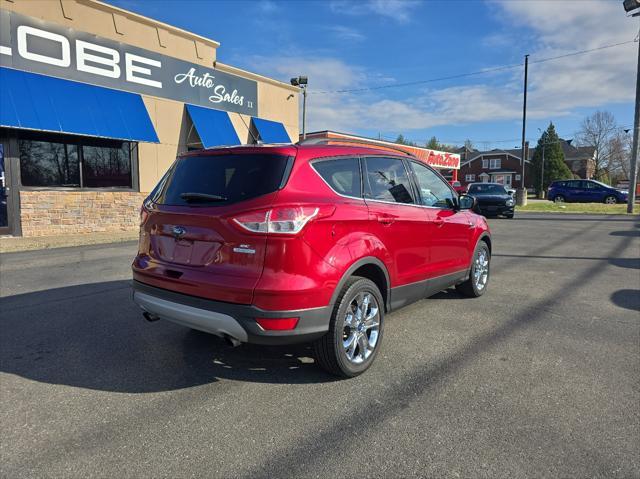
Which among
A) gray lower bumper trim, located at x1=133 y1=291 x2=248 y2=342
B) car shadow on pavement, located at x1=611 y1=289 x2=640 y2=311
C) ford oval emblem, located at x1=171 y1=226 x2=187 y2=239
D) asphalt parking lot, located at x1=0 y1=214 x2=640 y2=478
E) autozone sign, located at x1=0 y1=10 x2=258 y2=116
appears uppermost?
autozone sign, located at x1=0 y1=10 x2=258 y2=116

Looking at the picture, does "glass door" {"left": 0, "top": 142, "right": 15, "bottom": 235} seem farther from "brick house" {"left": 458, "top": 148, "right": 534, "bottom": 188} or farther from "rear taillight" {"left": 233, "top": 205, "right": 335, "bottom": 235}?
Answer: "brick house" {"left": 458, "top": 148, "right": 534, "bottom": 188}

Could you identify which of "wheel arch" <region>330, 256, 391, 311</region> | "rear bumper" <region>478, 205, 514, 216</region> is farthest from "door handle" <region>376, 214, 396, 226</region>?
"rear bumper" <region>478, 205, 514, 216</region>

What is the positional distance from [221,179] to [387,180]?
1.60m

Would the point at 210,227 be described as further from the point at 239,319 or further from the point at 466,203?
the point at 466,203

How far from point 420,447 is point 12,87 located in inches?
498

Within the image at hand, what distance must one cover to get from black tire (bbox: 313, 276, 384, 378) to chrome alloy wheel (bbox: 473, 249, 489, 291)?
280 centimetres

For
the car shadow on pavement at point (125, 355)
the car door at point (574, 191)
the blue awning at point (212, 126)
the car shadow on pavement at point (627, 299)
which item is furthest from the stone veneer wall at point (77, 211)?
the car door at point (574, 191)

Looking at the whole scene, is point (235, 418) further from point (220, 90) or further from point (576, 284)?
point (220, 90)

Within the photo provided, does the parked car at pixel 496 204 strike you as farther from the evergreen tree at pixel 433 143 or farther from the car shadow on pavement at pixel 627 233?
the evergreen tree at pixel 433 143

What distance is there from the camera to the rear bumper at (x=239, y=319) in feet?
10.0

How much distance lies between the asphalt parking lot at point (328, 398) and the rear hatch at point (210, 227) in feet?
2.72

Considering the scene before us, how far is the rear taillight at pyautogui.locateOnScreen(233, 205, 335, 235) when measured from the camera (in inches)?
121

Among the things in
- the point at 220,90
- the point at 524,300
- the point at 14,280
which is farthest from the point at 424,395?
the point at 220,90

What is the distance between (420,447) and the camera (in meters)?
2.67
